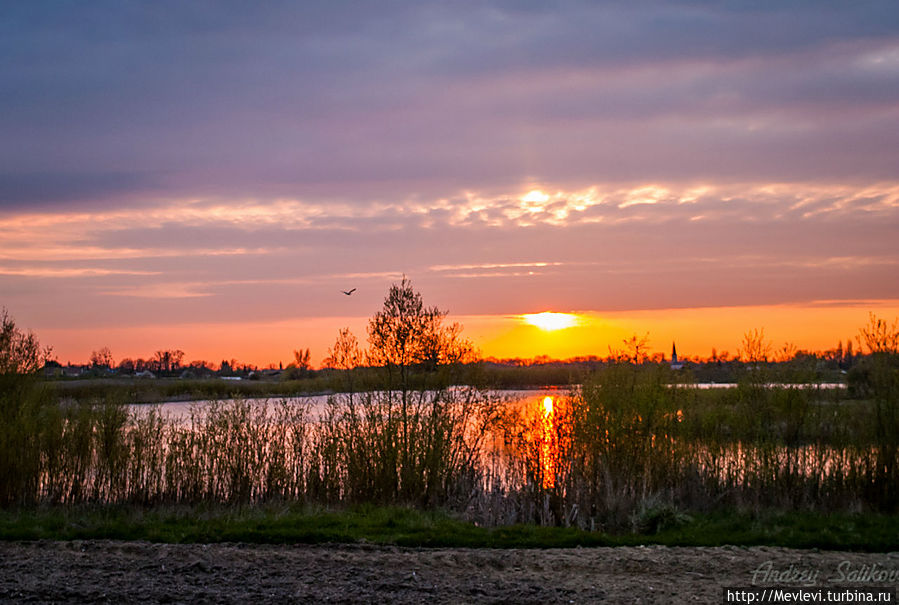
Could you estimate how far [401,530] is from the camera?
10789 mm

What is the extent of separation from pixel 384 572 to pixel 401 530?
240 cm

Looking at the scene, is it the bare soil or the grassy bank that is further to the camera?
the grassy bank

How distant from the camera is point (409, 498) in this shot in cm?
1411

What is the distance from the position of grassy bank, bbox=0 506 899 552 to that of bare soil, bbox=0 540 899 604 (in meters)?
0.40

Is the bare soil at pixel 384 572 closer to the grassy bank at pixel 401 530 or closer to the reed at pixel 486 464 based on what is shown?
the grassy bank at pixel 401 530

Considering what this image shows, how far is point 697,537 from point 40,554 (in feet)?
28.8
